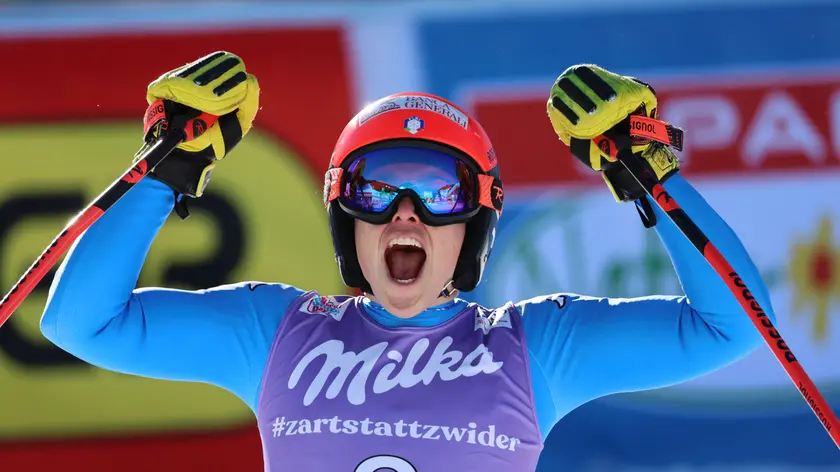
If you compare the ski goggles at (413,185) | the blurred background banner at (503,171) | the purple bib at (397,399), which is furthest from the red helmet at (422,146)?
the blurred background banner at (503,171)

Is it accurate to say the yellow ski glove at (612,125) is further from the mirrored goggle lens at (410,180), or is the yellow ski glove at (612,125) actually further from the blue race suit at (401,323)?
the mirrored goggle lens at (410,180)

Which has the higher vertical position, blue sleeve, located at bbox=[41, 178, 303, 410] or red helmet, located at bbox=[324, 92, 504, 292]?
red helmet, located at bbox=[324, 92, 504, 292]

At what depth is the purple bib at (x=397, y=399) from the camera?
2.19m

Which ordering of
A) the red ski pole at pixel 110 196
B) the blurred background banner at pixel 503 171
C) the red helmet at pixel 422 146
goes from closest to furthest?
the red ski pole at pixel 110 196 → the red helmet at pixel 422 146 → the blurred background banner at pixel 503 171

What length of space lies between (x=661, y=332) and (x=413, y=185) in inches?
23.1

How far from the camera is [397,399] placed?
7.34 ft

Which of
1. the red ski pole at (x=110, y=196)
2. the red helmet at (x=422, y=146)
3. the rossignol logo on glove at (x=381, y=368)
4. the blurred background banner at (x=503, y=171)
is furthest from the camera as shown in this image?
the blurred background banner at (x=503, y=171)

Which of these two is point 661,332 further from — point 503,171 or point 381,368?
point 503,171

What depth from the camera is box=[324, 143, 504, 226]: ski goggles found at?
7.54 feet

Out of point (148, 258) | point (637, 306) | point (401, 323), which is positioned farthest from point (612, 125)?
point (148, 258)

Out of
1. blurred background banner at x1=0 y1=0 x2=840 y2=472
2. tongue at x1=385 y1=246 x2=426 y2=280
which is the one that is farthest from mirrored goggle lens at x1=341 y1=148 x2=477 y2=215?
blurred background banner at x1=0 y1=0 x2=840 y2=472

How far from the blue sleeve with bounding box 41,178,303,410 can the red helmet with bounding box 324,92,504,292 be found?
0.21 metres

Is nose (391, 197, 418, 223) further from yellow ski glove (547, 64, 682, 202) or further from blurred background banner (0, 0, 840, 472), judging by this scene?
blurred background banner (0, 0, 840, 472)

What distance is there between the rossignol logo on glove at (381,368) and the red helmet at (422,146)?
15 cm
